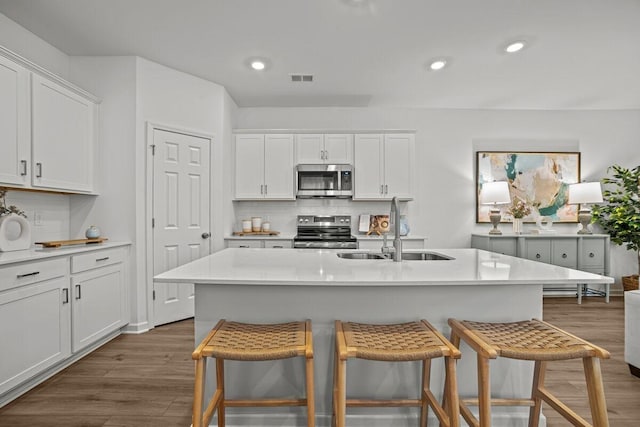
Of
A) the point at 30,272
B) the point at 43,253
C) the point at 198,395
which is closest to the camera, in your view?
the point at 198,395

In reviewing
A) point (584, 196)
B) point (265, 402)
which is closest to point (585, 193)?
point (584, 196)

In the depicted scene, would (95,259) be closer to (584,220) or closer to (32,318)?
(32,318)

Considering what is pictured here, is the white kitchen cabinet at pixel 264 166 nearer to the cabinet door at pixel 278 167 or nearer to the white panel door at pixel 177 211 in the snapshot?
the cabinet door at pixel 278 167

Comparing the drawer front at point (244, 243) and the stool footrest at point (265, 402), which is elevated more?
the drawer front at point (244, 243)

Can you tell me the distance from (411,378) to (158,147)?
3.14 meters

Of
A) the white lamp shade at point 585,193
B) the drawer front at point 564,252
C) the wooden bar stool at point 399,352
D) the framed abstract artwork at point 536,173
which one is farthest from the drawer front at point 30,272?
the white lamp shade at point 585,193

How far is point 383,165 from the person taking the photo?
4.50m

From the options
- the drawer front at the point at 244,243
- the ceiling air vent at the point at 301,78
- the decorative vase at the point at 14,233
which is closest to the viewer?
the decorative vase at the point at 14,233

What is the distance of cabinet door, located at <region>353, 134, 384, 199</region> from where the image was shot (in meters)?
4.50

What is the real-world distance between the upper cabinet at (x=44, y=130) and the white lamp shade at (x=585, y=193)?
5643 millimetres

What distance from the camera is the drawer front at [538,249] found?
447 cm

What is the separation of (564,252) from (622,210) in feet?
2.99

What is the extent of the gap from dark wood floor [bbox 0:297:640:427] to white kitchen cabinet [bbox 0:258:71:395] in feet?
0.60

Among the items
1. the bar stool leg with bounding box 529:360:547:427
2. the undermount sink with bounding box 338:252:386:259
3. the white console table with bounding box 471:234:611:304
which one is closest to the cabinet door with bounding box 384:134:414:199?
the white console table with bounding box 471:234:611:304
